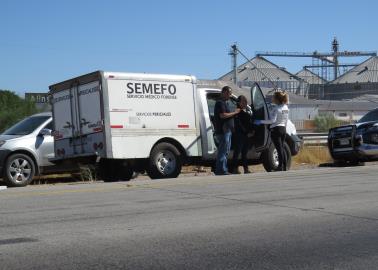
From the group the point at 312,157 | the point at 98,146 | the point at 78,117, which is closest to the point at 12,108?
the point at 312,157

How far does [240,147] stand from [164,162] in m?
1.80

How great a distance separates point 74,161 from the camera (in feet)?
44.1

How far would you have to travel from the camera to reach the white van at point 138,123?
494 inches

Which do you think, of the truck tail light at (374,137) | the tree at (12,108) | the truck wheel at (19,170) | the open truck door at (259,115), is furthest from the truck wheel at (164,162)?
the tree at (12,108)

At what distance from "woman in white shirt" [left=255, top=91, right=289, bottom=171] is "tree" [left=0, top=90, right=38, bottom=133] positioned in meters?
14.5

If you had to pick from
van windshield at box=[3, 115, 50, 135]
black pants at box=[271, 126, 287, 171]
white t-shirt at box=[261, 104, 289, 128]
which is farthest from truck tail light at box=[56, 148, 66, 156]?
black pants at box=[271, 126, 287, 171]

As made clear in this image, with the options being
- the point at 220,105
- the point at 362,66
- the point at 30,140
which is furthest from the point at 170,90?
the point at 362,66

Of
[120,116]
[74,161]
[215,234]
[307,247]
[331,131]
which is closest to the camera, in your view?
[307,247]

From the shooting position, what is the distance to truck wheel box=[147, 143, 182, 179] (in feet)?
42.7

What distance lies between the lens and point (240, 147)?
13805mm

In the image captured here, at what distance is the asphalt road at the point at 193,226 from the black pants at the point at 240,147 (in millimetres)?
2823

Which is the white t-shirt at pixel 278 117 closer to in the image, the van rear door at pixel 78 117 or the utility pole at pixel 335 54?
the van rear door at pixel 78 117

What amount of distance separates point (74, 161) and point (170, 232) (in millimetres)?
7057

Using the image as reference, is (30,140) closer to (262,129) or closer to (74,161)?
(74,161)
